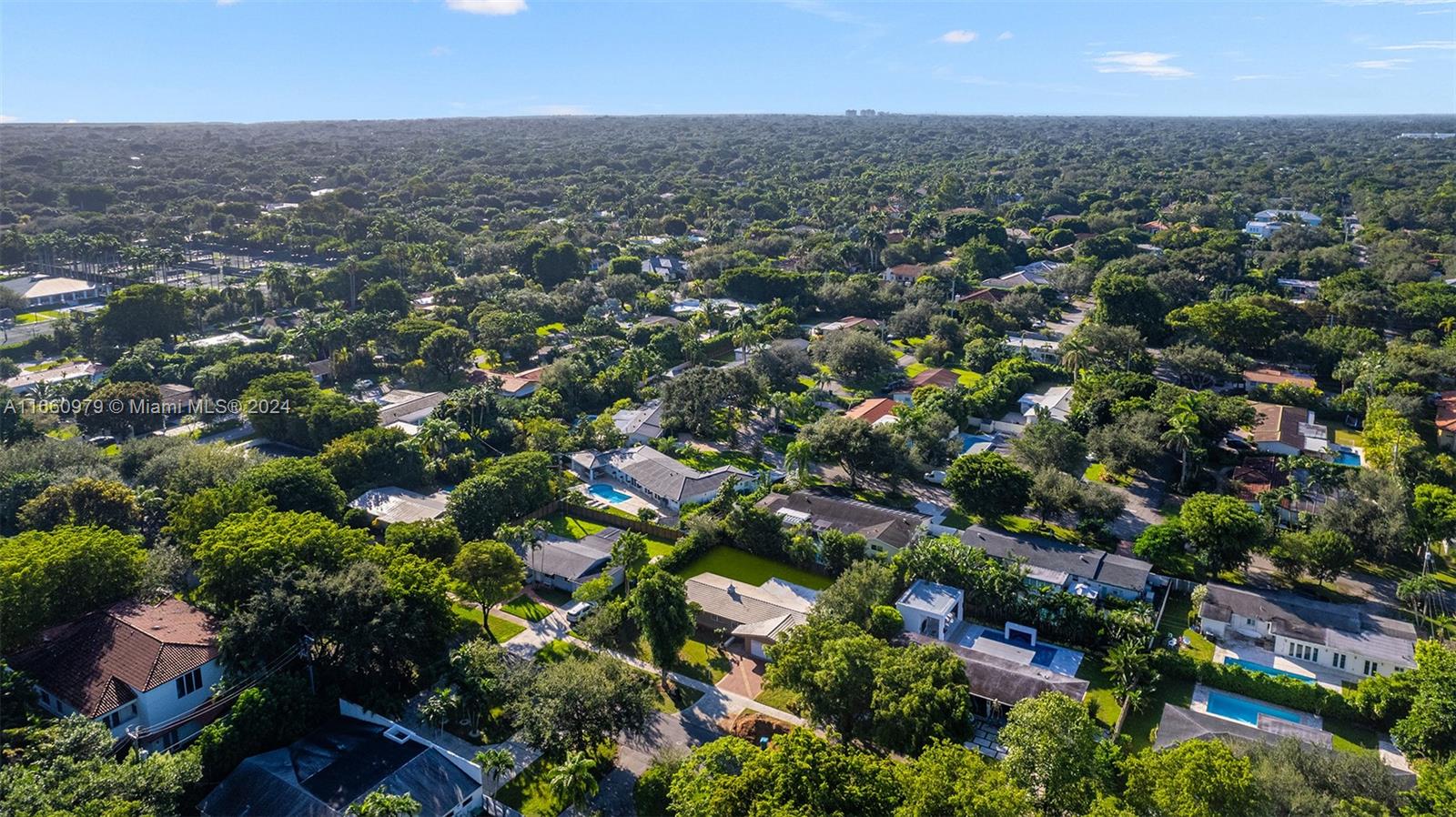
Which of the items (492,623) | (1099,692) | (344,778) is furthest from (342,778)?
(1099,692)

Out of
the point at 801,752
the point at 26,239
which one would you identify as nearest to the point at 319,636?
the point at 801,752

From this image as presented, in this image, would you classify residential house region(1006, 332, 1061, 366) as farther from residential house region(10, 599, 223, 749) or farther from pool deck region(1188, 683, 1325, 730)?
residential house region(10, 599, 223, 749)

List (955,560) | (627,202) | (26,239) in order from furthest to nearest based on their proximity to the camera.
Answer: (627,202), (26,239), (955,560)

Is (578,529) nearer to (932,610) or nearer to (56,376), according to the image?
(932,610)

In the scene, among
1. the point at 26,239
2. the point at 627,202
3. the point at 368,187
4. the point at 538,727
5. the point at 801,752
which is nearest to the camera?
the point at 801,752

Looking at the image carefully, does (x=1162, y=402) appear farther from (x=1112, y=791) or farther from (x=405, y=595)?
(x=405, y=595)

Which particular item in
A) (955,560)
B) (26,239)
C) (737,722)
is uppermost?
(26,239)

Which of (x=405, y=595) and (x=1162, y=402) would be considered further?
(x=1162, y=402)

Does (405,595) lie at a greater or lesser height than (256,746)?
greater
